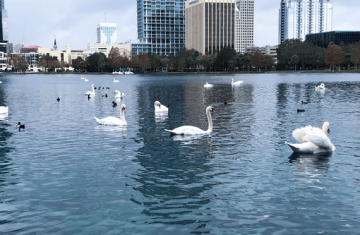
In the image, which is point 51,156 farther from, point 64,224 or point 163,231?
point 163,231

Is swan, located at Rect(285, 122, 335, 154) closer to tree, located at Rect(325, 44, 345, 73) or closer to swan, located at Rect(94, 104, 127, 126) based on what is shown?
swan, located at Rect(94, 104, 127, 126)

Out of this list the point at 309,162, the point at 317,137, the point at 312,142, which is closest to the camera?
the point at 309,162

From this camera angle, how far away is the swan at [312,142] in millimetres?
18125

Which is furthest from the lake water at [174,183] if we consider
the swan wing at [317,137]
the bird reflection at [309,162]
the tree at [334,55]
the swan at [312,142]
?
the tree at [334,55]

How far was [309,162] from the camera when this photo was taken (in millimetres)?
17672

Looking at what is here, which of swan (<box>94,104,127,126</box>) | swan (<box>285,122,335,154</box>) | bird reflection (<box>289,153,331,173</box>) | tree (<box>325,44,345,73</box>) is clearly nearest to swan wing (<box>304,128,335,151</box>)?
swan (<box>285,122,335,154</box>)

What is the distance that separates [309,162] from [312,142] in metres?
1.21

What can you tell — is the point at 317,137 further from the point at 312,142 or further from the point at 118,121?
the point at 118,121

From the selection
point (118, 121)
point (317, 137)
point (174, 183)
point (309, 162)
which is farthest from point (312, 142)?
point (118, 121)

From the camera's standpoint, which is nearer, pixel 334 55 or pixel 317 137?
pixel 317 137

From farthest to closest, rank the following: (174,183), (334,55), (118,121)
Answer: (334,55), (118,121), (174,183)

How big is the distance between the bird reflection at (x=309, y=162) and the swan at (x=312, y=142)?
29cm

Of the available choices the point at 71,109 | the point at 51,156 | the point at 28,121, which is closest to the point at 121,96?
the point at 71,109

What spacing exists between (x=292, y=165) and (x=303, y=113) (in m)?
20.0
